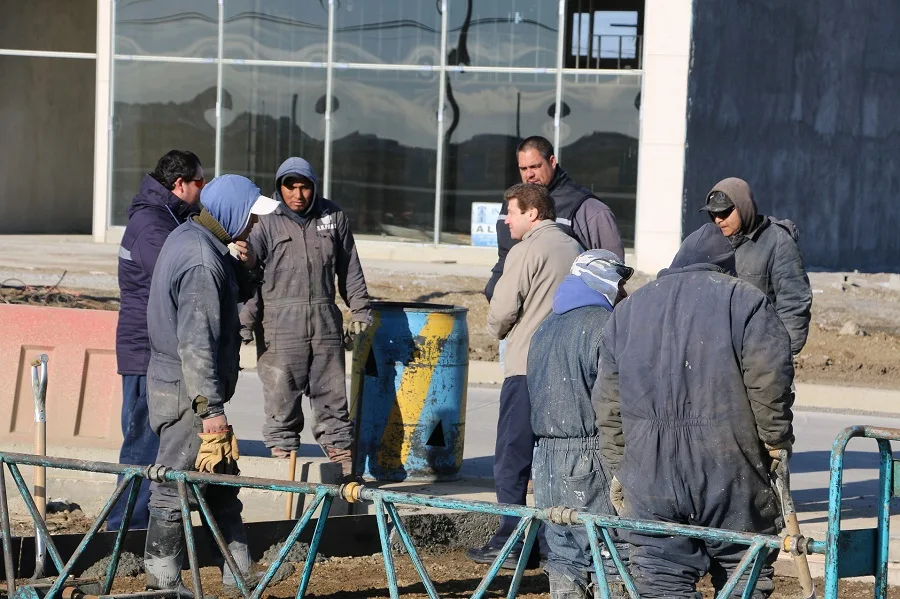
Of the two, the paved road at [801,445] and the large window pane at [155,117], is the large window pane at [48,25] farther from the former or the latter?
the paved road at [801,445]

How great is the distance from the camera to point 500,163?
797 inches

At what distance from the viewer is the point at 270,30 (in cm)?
2078

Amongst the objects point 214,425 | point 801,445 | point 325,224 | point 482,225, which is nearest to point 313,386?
point 325,224

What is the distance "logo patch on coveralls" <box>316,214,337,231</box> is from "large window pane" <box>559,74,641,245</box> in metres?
12.9

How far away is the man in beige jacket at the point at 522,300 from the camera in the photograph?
5.98 m

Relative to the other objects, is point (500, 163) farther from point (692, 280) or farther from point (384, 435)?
point (692, 280)

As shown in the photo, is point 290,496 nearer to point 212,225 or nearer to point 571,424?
point 212,225

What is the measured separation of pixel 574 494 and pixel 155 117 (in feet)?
57.9

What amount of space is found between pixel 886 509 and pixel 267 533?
319cm

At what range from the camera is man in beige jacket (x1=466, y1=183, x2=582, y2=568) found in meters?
5.98

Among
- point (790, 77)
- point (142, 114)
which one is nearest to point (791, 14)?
point (790, 77)

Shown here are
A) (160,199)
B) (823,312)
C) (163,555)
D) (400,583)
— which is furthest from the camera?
(823,312)

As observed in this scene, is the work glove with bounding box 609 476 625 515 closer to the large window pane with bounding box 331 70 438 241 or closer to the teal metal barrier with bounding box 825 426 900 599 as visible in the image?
the teal metal barrier with bounding box 825 426 900 599

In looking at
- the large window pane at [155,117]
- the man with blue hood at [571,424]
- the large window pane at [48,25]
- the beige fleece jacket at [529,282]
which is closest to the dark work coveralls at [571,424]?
the man with blue hood at [571,424]
